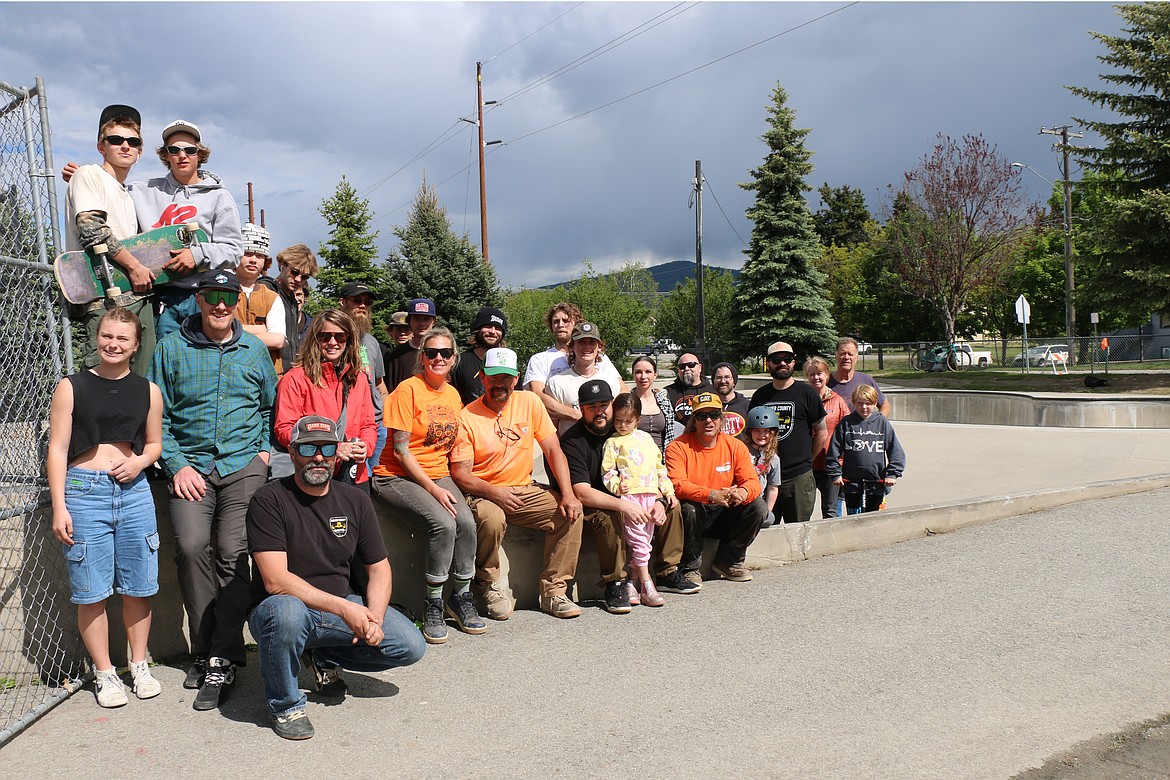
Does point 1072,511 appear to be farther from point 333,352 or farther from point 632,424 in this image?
point 333,352

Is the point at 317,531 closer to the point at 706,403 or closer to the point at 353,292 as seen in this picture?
the point at 353,292

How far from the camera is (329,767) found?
3559 millimetres

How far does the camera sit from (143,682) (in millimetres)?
4285

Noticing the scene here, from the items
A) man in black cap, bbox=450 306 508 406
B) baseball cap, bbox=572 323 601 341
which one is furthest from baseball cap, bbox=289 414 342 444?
baseball cap, bbox=572 323 601 341

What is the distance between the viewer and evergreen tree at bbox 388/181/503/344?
88.3 ft

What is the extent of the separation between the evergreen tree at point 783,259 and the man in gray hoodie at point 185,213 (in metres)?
28.6

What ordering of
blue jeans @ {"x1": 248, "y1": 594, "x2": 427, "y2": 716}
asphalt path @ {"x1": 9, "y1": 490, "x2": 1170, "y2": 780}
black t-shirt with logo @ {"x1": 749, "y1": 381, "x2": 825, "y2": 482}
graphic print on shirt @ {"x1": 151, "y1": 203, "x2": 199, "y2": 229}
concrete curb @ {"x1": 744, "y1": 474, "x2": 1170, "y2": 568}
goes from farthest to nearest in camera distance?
black t-shirt with logo @ {"x1": 749, "y1": 381, "x2": 825, "y2": 482} < concrete curb @ {"x1": 744, "y1": 474, "x2": 1170, "y2": 568} < graphic print on shirt @ {"x1": 151, "y1": 203, "x2": 199, "y2": 229} < blue jeans @ {"x1": 248, "y1": 594, "x2": 427, "y2": 716} < asphalt path @ {"x1": 9, "y1": 490, "x2": 1170, "y2": 780}

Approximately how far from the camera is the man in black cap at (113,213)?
4695mm

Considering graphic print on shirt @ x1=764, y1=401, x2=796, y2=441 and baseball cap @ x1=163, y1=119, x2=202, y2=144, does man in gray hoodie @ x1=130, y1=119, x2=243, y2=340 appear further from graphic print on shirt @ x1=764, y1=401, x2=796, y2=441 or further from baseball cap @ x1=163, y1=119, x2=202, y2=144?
graphic print on shirt @ x1=764, y1=401, x2=796, y2=441

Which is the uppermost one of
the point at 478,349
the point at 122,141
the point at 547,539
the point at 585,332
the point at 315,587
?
the point at 122,141

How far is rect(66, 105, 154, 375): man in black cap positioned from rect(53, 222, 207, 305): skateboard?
1.8 inches

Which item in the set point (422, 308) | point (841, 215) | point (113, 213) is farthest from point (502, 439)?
point (841, 215)

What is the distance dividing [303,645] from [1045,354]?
3377 cm

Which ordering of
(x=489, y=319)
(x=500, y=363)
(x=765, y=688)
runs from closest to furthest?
(x=765, y=688)
(x=500, y=363)
(x=489, y=319)
